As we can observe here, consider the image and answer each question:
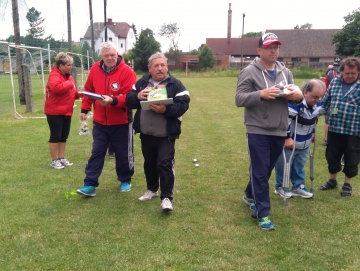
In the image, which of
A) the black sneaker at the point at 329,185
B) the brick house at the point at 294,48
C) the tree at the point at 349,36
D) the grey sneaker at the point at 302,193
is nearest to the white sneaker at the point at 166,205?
the grey sneaker at the point at 302,193

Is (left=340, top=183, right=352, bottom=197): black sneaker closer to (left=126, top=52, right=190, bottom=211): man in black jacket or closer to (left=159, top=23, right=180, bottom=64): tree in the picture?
(left=126, top=52, right=190, bottom=211): man in black jacket

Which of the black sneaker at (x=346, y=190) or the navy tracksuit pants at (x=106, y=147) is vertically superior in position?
the navy tracksuit pants at (x=106, y=147)

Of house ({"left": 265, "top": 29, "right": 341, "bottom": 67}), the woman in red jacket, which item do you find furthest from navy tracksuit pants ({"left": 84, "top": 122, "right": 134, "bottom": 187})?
house ({"left": 265, "top": 29, "right": 341, "bottom": 67})

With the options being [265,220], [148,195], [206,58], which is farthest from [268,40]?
[206,58]

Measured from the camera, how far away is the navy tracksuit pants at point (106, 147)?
4812 mm

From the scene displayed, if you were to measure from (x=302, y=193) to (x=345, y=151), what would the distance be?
816mm

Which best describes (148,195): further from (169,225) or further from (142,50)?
(142,50)

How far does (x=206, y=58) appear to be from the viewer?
5234cm

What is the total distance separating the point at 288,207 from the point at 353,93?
171 cm

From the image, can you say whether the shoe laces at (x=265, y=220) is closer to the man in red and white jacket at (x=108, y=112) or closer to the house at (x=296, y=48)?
the man in red and white jacket at (x=108, y=112)

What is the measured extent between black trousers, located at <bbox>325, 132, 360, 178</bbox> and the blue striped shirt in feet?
0.36

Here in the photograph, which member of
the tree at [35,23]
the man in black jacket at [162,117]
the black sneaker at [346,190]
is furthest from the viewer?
the tree at [35,23]

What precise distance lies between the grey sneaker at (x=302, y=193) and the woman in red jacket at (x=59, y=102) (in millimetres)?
3665

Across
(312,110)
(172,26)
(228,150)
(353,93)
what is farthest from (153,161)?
(172,26)
